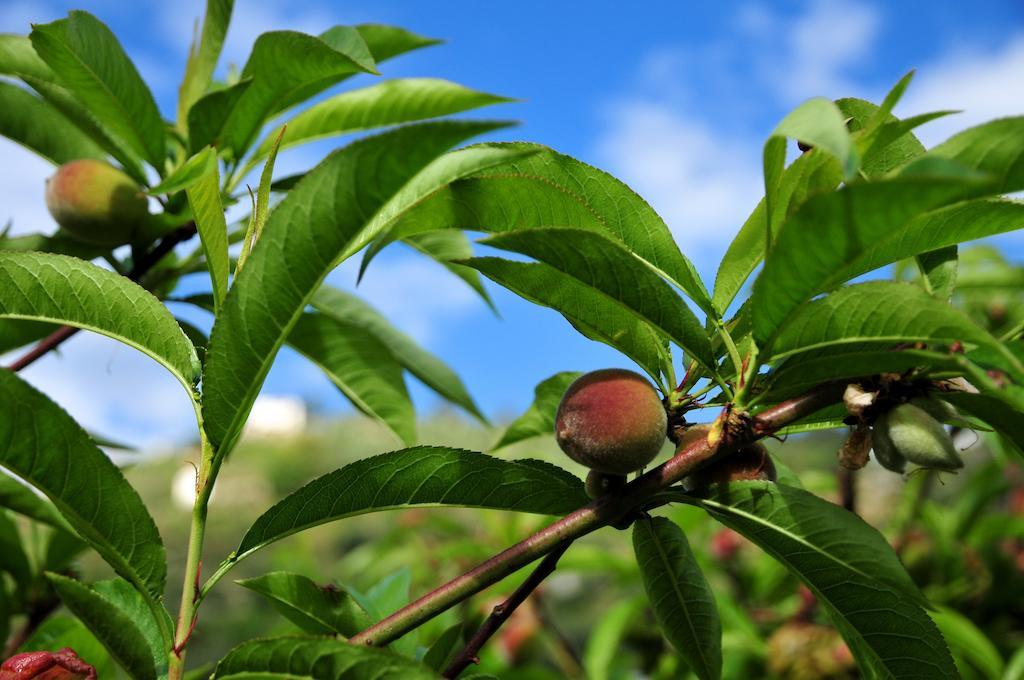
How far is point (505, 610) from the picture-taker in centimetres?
95

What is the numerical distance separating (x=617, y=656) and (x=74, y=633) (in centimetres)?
223

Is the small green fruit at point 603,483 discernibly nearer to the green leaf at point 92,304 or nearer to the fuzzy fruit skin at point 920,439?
the fuzzy fruit skin at point 920,439

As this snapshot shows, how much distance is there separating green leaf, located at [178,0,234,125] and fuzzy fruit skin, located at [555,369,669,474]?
1.13m

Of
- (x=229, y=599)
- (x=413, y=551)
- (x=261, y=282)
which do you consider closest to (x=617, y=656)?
(x=413, y=551)

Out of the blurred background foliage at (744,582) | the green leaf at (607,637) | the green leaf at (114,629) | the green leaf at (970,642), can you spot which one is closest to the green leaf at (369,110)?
the blurred background foliage at (744,582)

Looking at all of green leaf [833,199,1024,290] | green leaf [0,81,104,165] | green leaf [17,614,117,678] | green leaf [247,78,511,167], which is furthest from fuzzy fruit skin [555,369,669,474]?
green leaf [0,81,104,165]

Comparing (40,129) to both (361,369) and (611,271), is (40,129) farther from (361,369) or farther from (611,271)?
(611,271)

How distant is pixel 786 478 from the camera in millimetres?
1131

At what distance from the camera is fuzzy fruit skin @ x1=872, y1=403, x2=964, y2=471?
0.83 m

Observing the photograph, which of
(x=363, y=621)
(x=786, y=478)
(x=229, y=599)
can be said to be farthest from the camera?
(x=229, y=599)

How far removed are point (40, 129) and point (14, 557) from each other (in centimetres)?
80

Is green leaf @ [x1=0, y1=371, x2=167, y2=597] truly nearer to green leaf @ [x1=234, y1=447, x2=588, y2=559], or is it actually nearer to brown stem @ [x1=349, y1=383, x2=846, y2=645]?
green leaf @ [x1=234, y1=447, x2=588, y2=559]

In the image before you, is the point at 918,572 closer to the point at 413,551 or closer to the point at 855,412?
the point at 413,551

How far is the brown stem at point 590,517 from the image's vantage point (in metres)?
0.85
